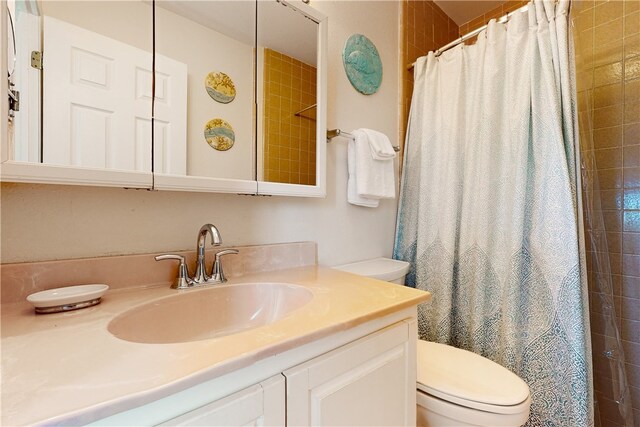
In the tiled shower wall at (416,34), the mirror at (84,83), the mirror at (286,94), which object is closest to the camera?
the mirror at (84,83)

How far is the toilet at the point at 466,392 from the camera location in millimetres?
823

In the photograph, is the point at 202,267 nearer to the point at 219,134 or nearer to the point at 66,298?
the point at 66,298

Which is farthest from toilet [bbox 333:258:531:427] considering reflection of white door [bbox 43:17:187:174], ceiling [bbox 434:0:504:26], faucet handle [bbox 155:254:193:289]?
ceiling [bbox 434:0:504:26]

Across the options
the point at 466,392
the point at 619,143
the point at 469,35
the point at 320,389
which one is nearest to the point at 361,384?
the point at 320,389

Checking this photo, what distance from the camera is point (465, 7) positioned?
191 cm

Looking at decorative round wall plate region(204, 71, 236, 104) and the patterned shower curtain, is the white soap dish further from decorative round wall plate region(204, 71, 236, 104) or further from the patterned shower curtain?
the patterned shower curtain

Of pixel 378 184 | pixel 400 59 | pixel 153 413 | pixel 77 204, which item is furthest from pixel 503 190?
pixel 77 204

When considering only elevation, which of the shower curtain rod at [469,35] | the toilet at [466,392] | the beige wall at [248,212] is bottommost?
the toilet at [466,392]

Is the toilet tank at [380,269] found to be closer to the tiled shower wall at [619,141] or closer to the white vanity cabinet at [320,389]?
the white vanity cabinet at [320,389]

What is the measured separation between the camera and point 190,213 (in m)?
0.95

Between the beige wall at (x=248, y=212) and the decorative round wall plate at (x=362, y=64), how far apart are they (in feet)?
0.12

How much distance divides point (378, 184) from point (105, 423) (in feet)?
4.07

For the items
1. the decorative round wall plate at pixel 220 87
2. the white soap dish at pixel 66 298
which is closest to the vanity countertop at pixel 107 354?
the white soap dish at pixel 66 298

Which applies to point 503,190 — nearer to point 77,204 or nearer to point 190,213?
point 190,213
